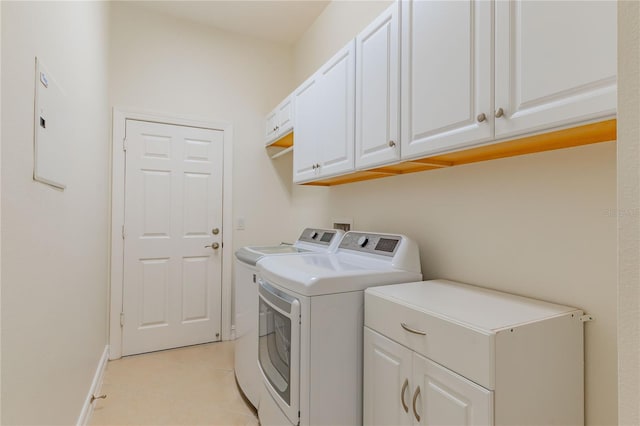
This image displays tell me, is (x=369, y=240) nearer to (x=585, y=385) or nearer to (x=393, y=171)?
(x=393, y=171)

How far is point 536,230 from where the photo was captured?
4.20ft

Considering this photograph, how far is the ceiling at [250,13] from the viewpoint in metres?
2.88

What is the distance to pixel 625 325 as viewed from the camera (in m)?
0.37

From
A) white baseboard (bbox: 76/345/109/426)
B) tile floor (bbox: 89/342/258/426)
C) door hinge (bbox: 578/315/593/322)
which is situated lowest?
tile floor (bbox: 89/342/258/426)

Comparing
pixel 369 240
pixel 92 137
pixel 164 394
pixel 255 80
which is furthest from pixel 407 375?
pixel 255 80

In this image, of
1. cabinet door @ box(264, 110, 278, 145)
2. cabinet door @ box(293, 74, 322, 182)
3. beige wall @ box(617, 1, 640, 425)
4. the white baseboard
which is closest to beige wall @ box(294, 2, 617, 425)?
cabinet door @ box(293, 74, 322, 182)

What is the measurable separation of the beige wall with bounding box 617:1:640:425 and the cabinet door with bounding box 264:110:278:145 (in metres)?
2.87

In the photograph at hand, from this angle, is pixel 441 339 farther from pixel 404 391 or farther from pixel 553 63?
pixel 553 63

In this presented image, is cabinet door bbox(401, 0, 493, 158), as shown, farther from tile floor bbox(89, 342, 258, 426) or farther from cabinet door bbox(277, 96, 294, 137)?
tile floor bbox(89, 342, 258, 426)

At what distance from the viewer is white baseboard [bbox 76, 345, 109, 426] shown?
6.11ft

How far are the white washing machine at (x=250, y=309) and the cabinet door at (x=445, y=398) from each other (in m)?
1.09

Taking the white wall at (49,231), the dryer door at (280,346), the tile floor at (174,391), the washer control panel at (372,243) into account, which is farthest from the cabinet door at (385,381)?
the white wall at (49,231)

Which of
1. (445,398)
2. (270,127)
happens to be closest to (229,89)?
(270,127)

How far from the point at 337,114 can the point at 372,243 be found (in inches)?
31.8
